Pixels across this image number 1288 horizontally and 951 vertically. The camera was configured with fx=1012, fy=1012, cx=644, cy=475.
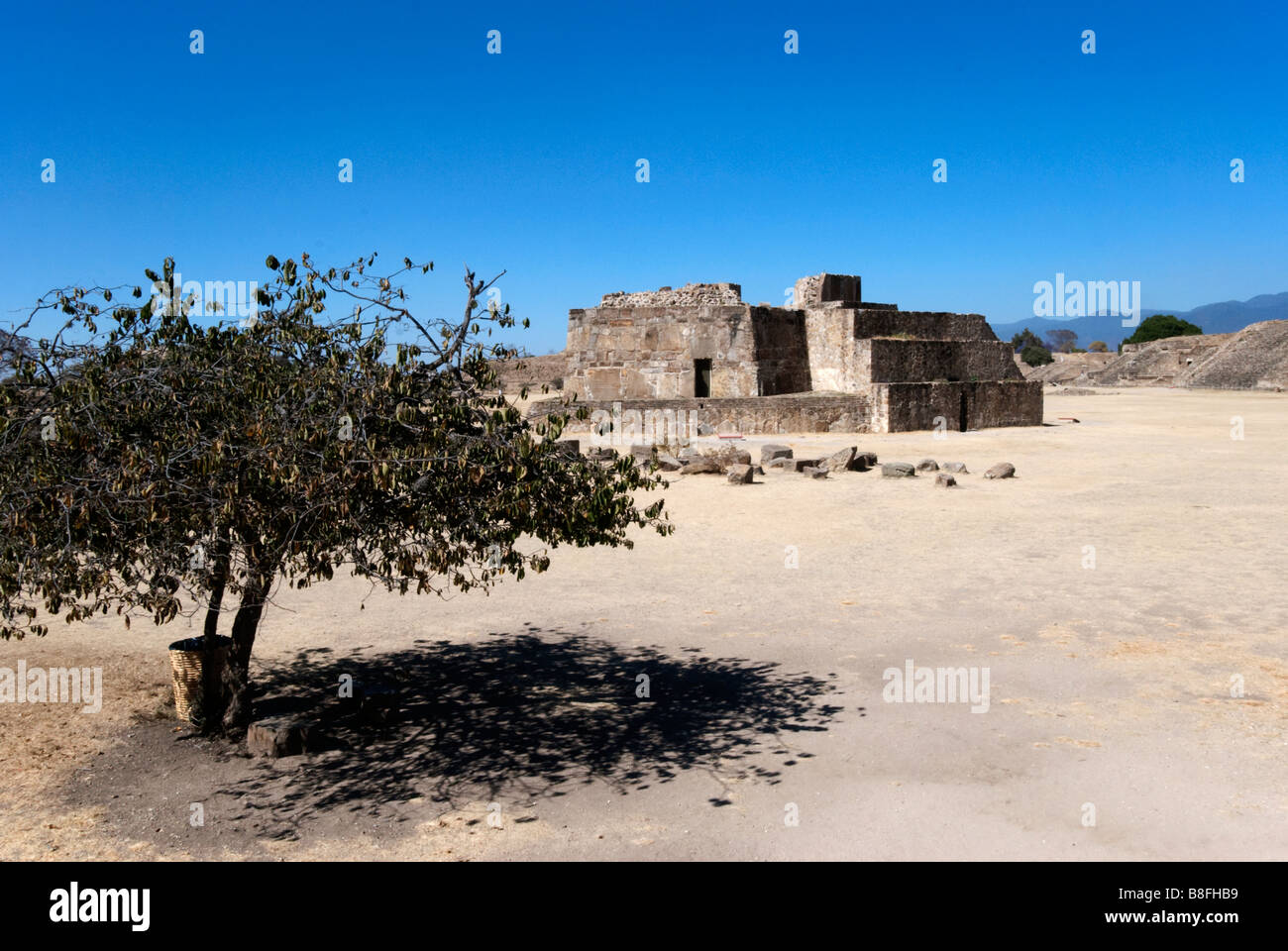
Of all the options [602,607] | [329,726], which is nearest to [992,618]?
[602,607]

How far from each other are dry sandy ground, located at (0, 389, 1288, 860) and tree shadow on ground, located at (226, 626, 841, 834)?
24mm

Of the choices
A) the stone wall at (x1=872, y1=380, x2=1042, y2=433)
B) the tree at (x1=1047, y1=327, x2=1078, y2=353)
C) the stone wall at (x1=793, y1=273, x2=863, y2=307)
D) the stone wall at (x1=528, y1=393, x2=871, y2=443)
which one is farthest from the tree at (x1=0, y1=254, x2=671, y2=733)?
the tree at (x1=1047, y1=327, x2=1078, y2=353)

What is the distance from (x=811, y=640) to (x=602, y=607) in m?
2.03

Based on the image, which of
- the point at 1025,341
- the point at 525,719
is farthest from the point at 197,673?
the point at 1025,341

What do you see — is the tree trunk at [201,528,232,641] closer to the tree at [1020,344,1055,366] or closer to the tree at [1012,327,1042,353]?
the tree at [1020,344,1055,366]

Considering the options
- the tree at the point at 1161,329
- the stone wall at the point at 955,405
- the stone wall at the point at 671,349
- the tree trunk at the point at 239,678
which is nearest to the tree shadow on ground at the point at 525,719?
the tree trunk at the point at 239,678

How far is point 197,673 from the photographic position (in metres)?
6.20

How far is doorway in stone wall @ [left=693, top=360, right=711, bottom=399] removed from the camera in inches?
959

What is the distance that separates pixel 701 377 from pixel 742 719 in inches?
735

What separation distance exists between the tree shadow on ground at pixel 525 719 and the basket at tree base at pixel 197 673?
1.44 feet

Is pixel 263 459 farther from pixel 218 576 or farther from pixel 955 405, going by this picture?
pixel 955 405

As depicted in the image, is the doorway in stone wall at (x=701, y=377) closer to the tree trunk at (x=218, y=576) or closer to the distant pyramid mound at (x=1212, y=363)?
the tree trunk at (x=218, y=576)

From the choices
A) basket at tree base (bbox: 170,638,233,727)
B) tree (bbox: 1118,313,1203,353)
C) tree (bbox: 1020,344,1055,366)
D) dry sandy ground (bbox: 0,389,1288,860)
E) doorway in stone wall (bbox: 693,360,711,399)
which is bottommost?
dry sandy ground (bbox: 0,389,1288,860)

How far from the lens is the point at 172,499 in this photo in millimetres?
4949
